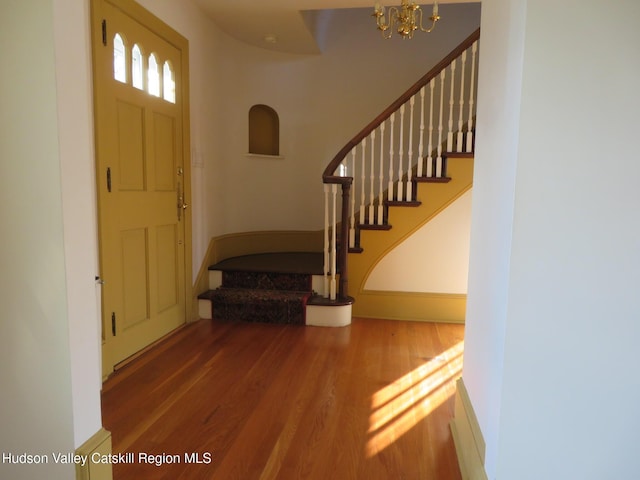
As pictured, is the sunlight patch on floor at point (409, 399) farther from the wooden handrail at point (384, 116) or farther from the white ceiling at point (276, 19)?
the white ceiling at point (276, 19)

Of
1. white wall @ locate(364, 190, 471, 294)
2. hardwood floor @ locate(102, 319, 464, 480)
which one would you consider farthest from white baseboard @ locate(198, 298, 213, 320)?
white wall @ locate(364, 190, 471, 294)

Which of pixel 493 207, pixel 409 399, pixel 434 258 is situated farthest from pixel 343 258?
pixel 493 207

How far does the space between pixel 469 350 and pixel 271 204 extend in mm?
3529

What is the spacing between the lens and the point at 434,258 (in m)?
3.74

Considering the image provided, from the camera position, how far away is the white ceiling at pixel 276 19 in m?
3.42

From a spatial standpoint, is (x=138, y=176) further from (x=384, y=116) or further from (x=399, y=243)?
(x=399, y=243)

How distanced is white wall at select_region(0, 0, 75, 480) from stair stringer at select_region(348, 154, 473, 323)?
2796 mm

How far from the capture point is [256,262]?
14.0 feet

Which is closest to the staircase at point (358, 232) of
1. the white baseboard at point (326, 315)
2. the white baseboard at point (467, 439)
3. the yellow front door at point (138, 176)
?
the white baseboard at point (326, 315)

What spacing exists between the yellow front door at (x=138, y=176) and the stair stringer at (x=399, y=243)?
1.55 meters

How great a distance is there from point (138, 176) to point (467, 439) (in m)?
2.50

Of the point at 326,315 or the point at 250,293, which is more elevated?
the point at 250,293

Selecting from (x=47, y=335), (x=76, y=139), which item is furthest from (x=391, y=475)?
(x=76, y=139)

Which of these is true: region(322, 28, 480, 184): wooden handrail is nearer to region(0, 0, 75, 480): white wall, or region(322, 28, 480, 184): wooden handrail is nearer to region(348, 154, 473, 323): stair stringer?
region(348, 154, 473, 323): stair stringer
